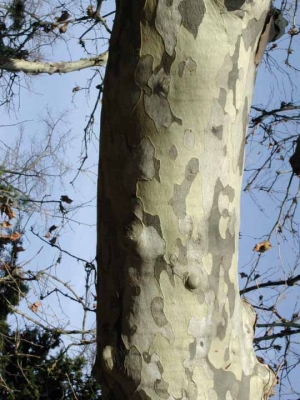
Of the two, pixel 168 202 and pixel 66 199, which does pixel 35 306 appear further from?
pixel 168 202

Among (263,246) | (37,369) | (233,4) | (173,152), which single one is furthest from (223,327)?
(37,369)

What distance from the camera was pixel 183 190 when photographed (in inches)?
39.4

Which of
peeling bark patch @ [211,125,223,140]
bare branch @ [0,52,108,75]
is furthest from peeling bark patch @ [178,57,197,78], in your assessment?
bare branch @ [0,52,108,75]

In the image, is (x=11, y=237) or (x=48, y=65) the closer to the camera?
(x=48, y=65)

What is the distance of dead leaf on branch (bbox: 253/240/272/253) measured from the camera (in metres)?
2.82

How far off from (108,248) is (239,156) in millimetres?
293

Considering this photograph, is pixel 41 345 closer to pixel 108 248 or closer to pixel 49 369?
pixel 49 369

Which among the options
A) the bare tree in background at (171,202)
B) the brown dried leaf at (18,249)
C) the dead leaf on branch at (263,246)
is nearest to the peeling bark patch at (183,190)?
the bare tree in background at (171,202)

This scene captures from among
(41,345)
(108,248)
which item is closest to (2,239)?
(41,345)

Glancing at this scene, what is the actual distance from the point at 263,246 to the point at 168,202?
1.91m

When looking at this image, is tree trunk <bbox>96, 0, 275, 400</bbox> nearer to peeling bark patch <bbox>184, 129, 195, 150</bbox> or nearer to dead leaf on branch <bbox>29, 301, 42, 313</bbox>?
peeling bark patch <bbox>184, 129, 195, 150</bbox>

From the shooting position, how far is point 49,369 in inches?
136

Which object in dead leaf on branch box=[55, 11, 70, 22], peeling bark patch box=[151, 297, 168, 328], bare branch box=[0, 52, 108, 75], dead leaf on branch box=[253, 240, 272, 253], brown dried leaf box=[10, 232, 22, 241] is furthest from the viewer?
brown dried leaf box=[10, 232, 22, 241]

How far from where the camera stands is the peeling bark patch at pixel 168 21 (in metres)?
1.00
